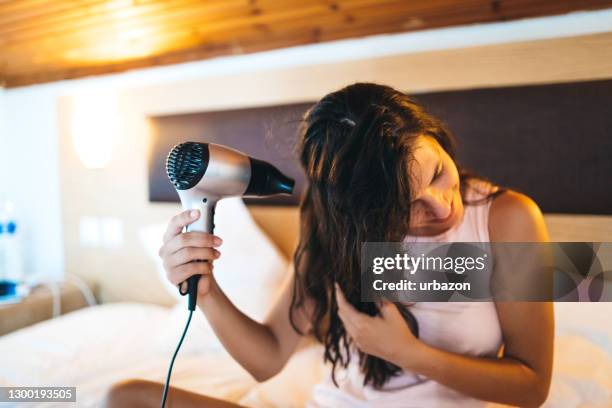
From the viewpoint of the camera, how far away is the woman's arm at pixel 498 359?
61cm

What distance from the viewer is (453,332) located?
0.69 meters

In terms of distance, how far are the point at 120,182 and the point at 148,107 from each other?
1.00ft

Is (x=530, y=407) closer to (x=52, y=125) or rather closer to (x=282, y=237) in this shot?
(x=282, y=237)

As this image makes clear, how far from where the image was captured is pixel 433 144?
58 cm

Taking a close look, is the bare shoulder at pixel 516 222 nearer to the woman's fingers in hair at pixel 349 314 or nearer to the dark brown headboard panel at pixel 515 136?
the dark brown headboard panel at pixel 515 136

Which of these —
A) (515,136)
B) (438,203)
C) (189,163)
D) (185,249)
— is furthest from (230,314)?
(515,136)

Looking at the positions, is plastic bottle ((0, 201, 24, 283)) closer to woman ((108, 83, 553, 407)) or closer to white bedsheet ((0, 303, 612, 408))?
white bedsheet ((0, 303, 612, 408))

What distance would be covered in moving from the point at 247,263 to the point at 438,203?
0.69 metres

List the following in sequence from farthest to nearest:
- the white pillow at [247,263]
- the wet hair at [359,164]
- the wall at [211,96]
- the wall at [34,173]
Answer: the white pillow at [247,263], the wall at [34,173], the wall at [211,96], the wet hair at [359,164]

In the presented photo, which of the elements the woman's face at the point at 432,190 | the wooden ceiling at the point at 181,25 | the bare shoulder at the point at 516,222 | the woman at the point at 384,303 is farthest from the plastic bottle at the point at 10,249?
the bare shoulder at the point at 516,222

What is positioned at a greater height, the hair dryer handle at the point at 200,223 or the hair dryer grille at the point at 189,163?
the hair dryer grille at the point at 189,163

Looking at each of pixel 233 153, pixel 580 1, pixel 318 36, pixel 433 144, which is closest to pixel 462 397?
pixel 433 144

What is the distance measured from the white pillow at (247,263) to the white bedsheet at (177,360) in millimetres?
161

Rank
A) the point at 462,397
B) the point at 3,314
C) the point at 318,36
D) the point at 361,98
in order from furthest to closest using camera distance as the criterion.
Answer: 1. the point at 318,36
2. the point at 3,314
3. the point at 462,397
4. the point at 361,98
